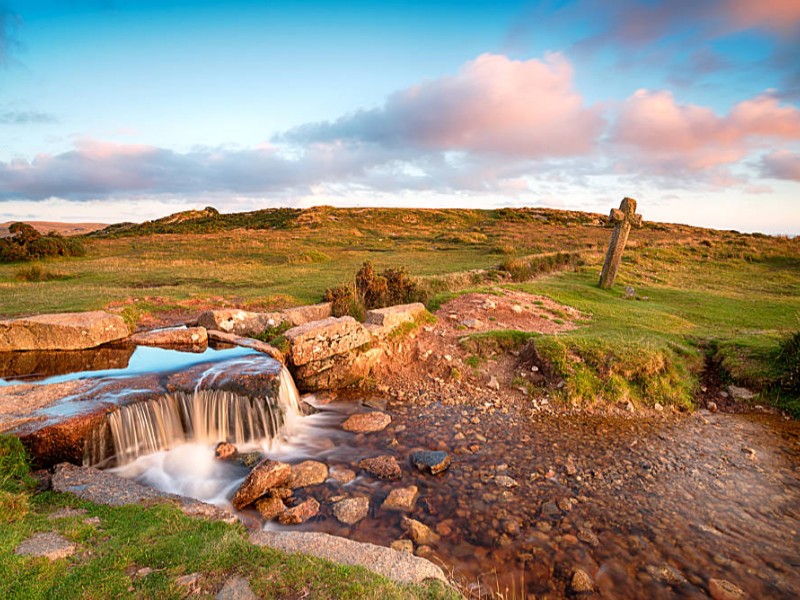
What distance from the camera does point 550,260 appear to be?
30609 mm

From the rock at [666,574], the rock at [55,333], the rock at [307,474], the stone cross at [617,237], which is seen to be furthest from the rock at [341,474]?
the stone cross at [617,237]

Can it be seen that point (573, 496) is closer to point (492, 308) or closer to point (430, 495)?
point (430, 495)

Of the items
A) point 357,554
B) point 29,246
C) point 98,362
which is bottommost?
point 357,554

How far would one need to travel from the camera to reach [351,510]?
245 inches

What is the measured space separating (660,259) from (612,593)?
33.5 meters

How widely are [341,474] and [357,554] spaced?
2705 millimetres

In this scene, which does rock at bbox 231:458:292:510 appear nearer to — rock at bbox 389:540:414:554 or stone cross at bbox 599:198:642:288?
rock at bbox 389:540:414:554

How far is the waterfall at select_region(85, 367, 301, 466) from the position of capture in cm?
741

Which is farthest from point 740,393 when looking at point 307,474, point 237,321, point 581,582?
point 237,321

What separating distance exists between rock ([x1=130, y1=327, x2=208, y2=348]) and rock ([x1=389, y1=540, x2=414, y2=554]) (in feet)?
27.0

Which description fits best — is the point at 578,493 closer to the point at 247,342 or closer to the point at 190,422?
the point at 190,422

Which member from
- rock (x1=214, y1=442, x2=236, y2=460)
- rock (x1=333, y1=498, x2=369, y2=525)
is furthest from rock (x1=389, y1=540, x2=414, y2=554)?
rock (x1=214, y1=442, x2=236, y2=460)

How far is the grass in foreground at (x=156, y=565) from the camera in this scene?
11.8 feet

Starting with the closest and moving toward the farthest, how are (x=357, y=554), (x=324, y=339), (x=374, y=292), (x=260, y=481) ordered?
1. (x=357, y=554)
2. (x=260, y=481)
3. (x=324, y=339)
4. (x=374, y=292)
